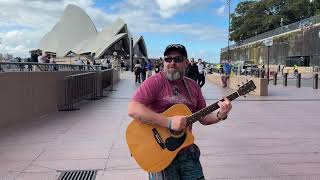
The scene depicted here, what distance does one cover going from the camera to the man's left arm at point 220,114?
3.50 m

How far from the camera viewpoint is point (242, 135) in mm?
9086

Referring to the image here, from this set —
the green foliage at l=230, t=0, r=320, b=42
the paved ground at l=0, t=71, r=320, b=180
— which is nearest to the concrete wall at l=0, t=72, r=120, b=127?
the paved ground at l=0, t=71, r=320, b=180

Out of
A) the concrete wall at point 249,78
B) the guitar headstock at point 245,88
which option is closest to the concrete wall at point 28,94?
the concrete wall at point 249,78

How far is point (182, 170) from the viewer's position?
3574mm

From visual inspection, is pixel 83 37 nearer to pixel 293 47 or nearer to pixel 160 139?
pixel 293 47

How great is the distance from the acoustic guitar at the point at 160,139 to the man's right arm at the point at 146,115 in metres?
0.05

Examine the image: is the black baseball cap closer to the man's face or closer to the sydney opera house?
the man's face

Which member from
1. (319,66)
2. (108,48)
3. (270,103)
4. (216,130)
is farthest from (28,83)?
(108,48)

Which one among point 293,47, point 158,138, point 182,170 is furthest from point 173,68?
point 293,47

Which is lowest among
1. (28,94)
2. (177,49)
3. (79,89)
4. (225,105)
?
(79,89)

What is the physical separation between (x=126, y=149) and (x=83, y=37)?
93803 mm

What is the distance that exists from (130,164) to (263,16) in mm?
99488

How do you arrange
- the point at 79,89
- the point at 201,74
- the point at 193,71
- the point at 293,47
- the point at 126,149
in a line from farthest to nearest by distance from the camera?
the point at 293,47 < the point at 201,74 < the point at 193,71 < the point at 79,89 < the point at 126,149

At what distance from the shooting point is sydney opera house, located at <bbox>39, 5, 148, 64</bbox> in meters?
96.2
